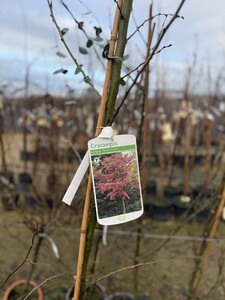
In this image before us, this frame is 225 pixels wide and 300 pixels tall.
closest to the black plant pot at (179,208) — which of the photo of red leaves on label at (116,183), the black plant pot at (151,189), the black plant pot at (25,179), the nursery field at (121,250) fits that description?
the nursery field at (121,250)

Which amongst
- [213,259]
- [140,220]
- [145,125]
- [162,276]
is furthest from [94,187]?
[213,259]

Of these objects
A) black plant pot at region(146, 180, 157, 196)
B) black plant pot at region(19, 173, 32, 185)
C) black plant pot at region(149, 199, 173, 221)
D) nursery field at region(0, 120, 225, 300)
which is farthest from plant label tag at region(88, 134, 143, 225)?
black plant pot at region(19, 173, 32, 185)

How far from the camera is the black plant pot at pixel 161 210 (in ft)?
10.2

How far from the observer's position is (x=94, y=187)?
2.20ft

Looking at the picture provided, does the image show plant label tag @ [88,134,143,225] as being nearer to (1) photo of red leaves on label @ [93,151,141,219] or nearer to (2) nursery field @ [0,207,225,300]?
(1) photo of red leaves on label @ [93,151,141,219]

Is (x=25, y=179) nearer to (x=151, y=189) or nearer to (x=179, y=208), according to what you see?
(x=151, y=189)

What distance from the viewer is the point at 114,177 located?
2.27ft

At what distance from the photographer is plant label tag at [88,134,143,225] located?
676mm

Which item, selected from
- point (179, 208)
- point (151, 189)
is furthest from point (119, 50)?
point (151, 189)

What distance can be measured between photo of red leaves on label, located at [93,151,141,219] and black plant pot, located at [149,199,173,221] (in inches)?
97.6

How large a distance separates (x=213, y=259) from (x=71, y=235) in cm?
123

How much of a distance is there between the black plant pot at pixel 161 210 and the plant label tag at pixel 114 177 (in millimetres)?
2479

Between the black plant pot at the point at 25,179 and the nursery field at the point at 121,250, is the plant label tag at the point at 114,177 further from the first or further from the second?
the black plant pot at the point at 25,179

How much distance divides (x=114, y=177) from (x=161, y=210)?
255 centimetres
